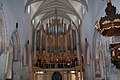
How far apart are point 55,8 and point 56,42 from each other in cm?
366

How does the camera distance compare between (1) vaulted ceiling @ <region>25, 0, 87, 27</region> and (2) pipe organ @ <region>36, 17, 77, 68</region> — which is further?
(2) pipe organ @ <region>36, 17, 77, 68</region>

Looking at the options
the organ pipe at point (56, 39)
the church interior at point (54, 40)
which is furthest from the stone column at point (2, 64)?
the organ pipe at point (56, 39)

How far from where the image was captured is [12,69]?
49.9 ft

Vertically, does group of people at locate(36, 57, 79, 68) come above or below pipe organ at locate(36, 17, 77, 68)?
below

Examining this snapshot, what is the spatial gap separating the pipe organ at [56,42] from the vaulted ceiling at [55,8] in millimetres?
1091

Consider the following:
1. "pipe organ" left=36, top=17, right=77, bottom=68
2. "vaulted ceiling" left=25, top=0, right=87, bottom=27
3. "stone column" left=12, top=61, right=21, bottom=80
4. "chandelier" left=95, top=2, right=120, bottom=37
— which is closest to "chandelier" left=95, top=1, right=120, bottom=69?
"chandelier" left=95, top=2, right=120, bottom=37

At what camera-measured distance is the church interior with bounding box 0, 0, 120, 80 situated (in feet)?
49.1

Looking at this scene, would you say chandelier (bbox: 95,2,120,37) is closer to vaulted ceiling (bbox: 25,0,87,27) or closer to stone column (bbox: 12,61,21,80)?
stone column (bbox: 12,61,21,80)

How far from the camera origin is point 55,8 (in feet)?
74.2

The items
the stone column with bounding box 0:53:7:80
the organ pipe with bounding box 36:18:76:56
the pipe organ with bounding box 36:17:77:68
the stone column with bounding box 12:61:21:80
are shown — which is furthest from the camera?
the organ pipe with bounding box 36:18:76:56

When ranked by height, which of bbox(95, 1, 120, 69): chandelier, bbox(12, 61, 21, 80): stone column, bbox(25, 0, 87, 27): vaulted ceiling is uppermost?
bbox(25, 0, 87, 27): vaulted ceiling

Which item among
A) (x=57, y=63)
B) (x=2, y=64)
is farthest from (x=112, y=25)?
(x=57, y=63)

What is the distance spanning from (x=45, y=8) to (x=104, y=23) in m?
14.4

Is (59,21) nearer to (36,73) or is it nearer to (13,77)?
(36,73)
